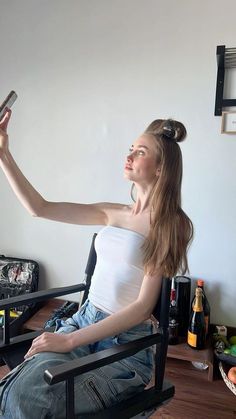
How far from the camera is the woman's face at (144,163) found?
114 centimetres

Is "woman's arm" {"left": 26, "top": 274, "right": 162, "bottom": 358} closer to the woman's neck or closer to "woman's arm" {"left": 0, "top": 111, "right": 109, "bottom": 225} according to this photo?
the woman's neck

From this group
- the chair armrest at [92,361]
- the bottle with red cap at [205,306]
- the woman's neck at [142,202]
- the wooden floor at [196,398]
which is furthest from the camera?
the bottle with red cap at [205,306]

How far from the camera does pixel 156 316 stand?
1.11 meters

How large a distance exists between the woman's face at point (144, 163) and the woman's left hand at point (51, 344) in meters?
0.56

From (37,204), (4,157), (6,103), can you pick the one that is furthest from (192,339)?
(6,103)

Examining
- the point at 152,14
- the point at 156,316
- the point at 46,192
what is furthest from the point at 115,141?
the point at 156,316

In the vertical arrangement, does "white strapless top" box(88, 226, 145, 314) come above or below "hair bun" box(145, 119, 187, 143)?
below

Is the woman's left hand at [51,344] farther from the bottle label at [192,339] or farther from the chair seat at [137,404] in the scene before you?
the bottle label at [192,339]

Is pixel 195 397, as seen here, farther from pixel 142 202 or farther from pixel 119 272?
pixel 142 202

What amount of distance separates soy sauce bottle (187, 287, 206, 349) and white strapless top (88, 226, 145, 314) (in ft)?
2.63

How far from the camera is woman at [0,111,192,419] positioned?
0.91 m

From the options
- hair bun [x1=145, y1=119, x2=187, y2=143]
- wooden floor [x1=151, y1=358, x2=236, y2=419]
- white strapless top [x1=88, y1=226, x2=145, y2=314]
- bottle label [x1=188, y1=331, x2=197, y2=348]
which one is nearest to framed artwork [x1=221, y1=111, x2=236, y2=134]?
hair bun [x1=145, y1=119, x2=187, y2=143]

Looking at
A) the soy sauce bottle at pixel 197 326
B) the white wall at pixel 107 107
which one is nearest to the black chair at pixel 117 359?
the soy sauce bottle at pixel 197 326

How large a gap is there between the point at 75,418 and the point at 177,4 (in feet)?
6.30
